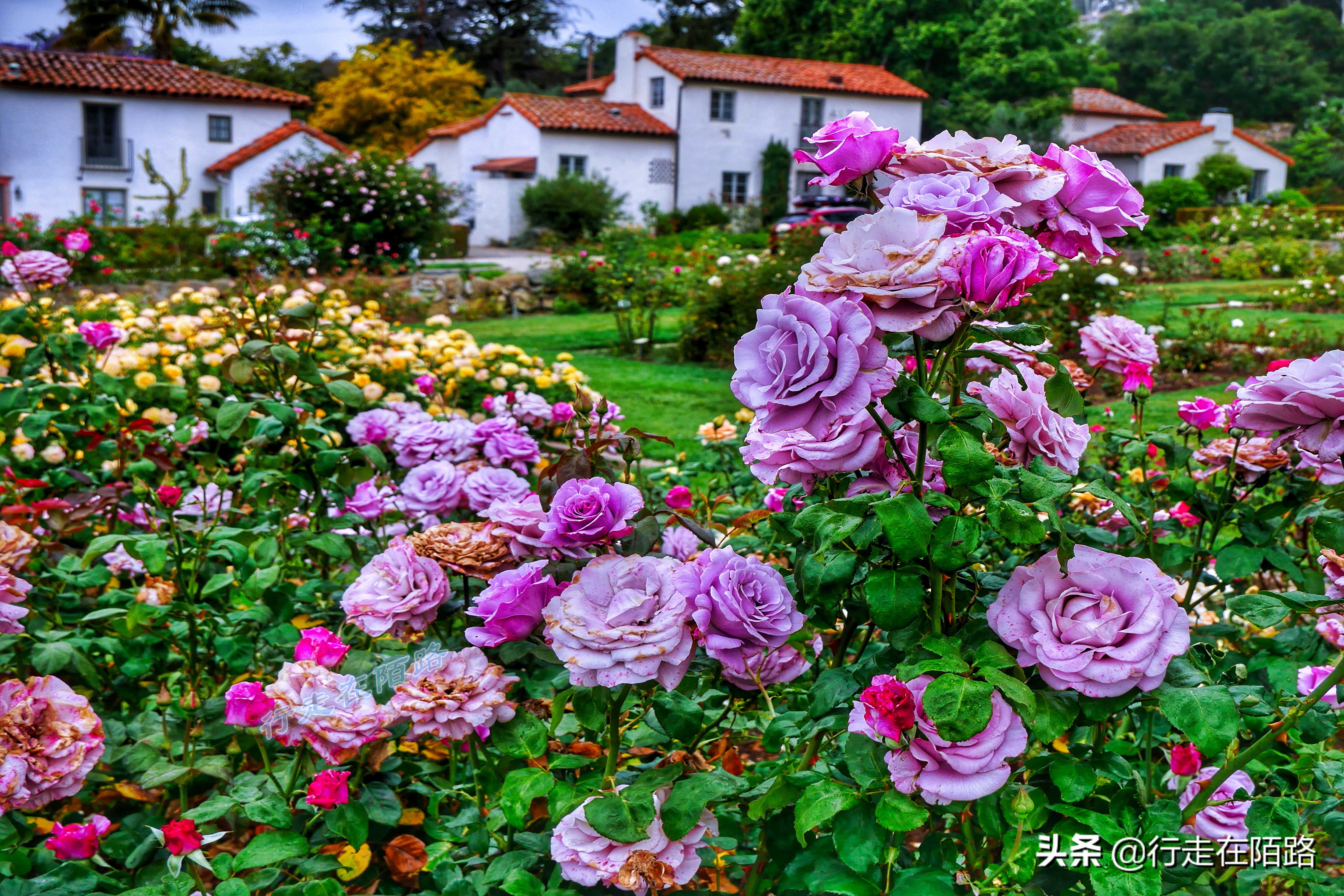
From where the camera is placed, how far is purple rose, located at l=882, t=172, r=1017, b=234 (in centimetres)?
96

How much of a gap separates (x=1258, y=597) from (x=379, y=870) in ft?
4.39

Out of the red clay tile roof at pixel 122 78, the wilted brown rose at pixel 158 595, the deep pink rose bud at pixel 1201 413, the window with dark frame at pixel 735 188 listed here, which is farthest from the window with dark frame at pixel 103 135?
the deep pink rose bud at pixel 1201 413

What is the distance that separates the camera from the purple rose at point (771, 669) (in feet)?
4.08

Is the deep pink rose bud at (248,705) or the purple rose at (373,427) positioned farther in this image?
the purple rose at (373,427)

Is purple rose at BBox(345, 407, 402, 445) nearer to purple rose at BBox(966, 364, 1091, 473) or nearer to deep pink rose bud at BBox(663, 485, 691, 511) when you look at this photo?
deep pink rose bud at BBox(663, 485, 691, 511)

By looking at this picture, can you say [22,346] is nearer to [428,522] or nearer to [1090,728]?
[428,522]

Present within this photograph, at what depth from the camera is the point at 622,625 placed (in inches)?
41.7

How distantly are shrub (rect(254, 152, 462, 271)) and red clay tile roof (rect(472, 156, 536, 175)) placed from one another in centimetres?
1009

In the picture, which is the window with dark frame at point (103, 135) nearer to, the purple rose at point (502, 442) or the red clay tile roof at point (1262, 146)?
the purple rose at point (502, 442)

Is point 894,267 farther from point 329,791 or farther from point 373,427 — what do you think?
point 373,427

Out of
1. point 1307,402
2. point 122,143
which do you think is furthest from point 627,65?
point 1307,402

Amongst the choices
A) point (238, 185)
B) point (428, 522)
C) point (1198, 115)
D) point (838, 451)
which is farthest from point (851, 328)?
point (1198, 115)

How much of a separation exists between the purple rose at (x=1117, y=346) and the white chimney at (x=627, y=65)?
27.6 meters

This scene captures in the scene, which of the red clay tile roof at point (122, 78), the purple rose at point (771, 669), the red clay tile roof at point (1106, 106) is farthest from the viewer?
the red clay tile roof at point (1106, 106)
